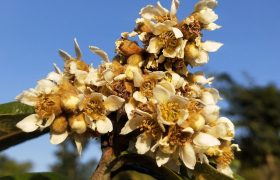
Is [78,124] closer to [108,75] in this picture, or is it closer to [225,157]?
[108,75]

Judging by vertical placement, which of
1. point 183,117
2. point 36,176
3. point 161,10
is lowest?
point 36,176

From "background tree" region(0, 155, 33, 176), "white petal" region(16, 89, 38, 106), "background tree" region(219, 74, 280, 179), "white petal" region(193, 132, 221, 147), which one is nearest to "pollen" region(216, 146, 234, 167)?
"white petal" region(193, 132, 221, 147)

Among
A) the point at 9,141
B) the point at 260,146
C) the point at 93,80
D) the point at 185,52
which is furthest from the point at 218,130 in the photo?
the point at 260,146

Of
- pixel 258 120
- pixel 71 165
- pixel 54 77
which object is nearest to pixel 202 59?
pixel 54 77

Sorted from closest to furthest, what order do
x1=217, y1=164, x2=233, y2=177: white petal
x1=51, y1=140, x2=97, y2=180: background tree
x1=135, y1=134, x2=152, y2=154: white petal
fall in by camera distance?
x1=135, y1=134, x2=152, y2=154: white petal
x1=217, y1=164, x2=233, y2=177: white petal
x1=51, y1=140, x2=97, y2=180: background tree

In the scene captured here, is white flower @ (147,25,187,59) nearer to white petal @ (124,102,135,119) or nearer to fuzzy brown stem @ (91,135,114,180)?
white petal @ (124,102,135,119)

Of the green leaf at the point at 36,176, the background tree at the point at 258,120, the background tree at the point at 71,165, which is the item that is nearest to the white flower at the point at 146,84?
the green leaf at the point at 36,176
